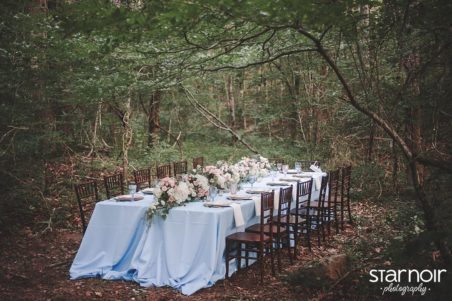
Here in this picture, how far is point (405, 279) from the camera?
14.2 feet

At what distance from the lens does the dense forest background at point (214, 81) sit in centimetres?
393

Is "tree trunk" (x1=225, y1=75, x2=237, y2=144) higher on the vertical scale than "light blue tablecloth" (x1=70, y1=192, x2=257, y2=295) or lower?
higher

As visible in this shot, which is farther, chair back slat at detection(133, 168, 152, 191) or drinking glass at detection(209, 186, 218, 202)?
chair back slat at detection(133, 168, 152, 191)

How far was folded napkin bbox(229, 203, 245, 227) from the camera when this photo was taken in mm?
6004

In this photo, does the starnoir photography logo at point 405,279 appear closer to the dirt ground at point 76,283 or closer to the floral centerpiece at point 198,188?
the dirt ground at point 76,283

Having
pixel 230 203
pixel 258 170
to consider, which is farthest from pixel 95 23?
pixel 258 170

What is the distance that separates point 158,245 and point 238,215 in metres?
1.15

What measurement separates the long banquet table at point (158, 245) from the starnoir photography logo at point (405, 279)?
2013mm

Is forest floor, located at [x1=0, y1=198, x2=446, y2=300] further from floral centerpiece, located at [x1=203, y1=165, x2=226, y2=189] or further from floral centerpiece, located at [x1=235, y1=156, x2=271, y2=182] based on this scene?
floral centerpiece, located at [x1=235, y1=156, x2=271, y2=182]

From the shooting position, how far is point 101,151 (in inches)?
481

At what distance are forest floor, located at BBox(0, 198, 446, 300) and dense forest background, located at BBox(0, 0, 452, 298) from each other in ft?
2.34

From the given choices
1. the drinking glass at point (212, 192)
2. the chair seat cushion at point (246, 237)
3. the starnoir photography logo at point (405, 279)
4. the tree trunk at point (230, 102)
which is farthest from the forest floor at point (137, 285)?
the tree trunk at point (230, 102)

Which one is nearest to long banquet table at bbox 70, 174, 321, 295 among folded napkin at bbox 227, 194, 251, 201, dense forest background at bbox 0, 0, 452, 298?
folded napkin at bbox 227, 194, 251, 201

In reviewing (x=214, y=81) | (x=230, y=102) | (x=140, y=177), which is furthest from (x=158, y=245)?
(x=230, y=102)
